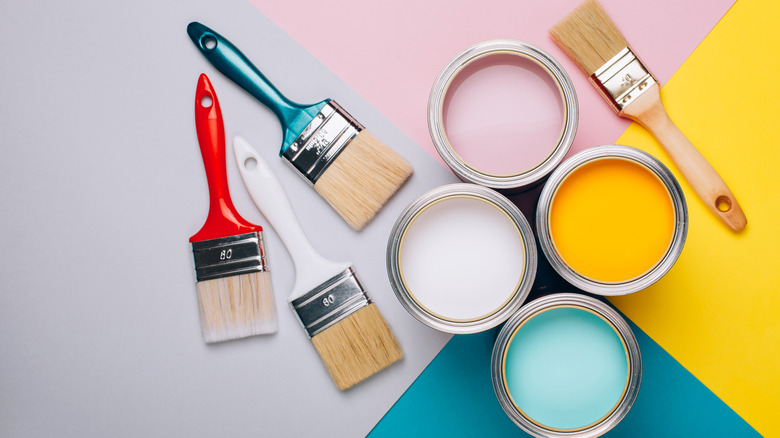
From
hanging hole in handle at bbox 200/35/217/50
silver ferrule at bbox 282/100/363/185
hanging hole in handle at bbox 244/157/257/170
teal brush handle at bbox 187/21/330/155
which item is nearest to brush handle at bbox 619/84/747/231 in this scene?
silver ferrule at bbox 282/100/363/185

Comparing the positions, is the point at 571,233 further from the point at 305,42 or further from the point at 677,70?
the point at 305,42

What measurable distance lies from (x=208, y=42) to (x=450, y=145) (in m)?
0.78

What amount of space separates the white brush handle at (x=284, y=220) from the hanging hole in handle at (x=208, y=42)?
0.27m

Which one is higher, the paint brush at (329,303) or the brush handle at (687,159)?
the paint brush at (329,303)

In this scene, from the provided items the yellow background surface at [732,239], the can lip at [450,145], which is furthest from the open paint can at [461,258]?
the yellow background surface at [732,239]

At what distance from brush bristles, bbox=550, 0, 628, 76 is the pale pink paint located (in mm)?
50

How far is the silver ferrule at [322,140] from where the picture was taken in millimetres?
1442

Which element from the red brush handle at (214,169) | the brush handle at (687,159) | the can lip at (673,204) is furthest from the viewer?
the red brush handle at (214,169)

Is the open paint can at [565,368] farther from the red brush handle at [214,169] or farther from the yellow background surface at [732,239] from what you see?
the red brush handle at [214,169]

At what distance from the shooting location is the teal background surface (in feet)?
4.77

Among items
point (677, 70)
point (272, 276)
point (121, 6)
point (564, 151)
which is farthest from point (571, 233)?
point (121, 6)

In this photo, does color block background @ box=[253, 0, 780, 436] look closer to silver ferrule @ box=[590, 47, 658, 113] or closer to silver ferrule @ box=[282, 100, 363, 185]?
silver ferrule @ box=[590, 47, 658, 113]

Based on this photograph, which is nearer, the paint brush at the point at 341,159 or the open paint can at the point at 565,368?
the open paint can at the point at 565,368

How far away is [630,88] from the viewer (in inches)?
55.4
